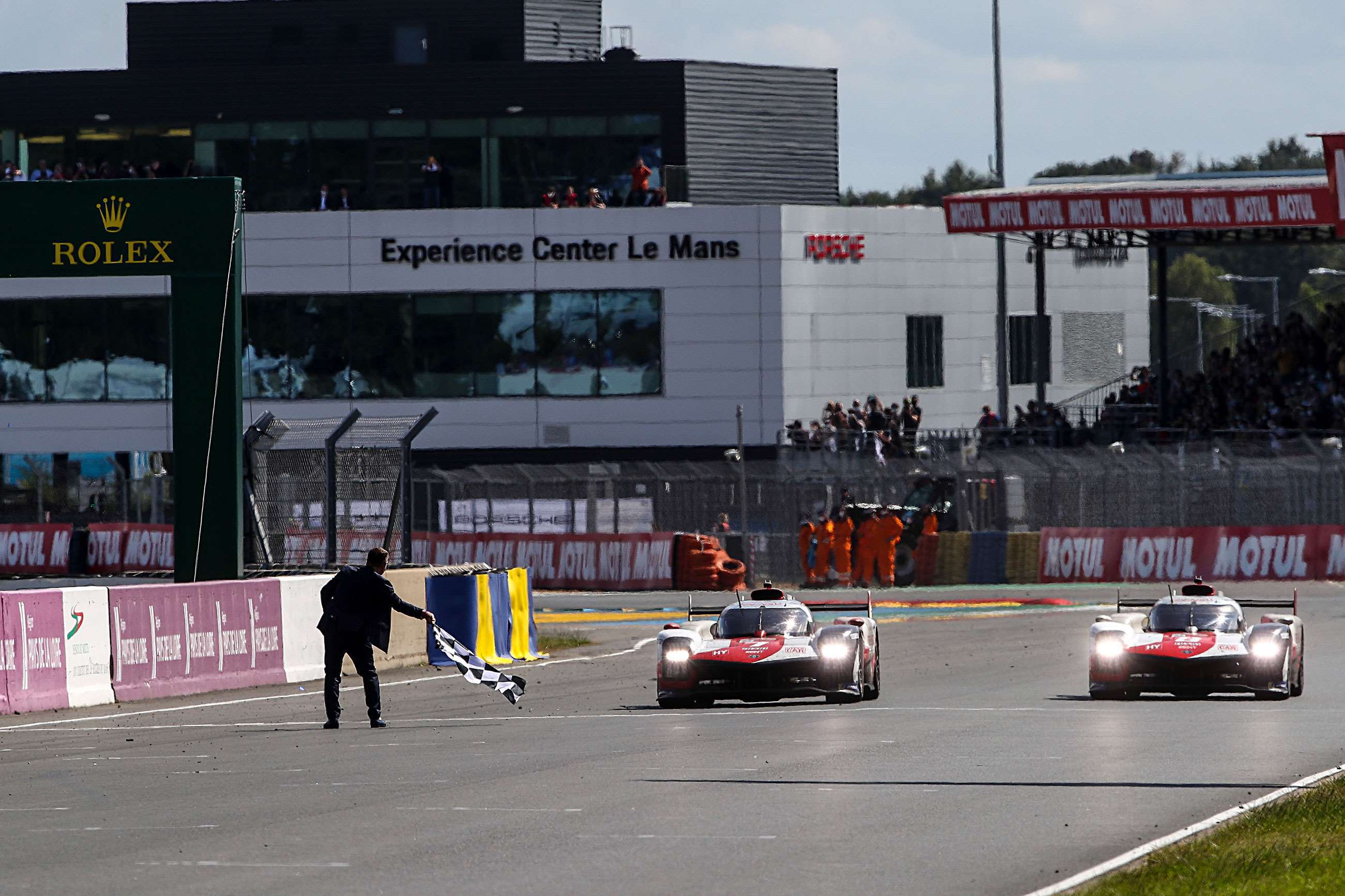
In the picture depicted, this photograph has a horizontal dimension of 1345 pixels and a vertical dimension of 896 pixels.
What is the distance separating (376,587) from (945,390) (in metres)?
43.4

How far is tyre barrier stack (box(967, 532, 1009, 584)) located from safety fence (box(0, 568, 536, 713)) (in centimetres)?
1754

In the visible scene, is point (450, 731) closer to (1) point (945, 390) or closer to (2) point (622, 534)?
(2) point (622, 534)

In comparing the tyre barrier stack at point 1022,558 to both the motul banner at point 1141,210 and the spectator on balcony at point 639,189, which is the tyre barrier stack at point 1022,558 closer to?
the motul banner at point 1141,210

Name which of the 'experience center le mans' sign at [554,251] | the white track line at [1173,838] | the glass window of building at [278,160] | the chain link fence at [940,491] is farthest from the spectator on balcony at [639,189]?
the white track line at [1173,838]

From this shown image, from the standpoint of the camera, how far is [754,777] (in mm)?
13180

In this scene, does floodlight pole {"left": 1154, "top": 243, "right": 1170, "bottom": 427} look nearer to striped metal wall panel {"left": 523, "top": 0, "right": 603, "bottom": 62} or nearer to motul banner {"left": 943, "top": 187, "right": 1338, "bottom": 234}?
motul banner {"left": 943, "top": 187, "right": 1338, "bottom": 234}

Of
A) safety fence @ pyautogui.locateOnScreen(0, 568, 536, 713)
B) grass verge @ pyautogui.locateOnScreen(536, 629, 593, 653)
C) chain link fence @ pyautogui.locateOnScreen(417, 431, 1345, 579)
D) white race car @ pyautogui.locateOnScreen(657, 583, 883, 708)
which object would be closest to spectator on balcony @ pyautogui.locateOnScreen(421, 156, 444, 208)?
chain link fence @ pyautogui.locateOnScreen(417, 431, 1345, 579)

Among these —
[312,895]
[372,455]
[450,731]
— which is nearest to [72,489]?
[372,455]

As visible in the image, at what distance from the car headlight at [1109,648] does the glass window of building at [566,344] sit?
35870 millimetres

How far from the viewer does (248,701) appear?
21203 mm

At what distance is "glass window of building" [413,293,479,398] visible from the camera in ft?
182

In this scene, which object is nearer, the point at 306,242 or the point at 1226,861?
the point at 1226,861

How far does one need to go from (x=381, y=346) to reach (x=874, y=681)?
37.0m

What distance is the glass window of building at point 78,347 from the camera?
56.5m
